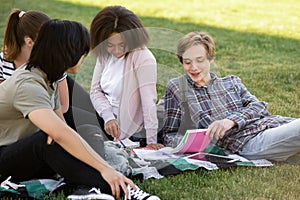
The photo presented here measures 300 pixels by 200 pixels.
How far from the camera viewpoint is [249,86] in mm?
4262

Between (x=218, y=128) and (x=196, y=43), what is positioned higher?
(x=196, y=43)

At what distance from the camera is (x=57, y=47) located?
233 cm

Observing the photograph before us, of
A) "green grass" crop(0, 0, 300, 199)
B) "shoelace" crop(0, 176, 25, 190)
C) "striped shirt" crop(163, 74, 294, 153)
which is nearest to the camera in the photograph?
A: "shoelace" crop(0, 176, 25, 190)

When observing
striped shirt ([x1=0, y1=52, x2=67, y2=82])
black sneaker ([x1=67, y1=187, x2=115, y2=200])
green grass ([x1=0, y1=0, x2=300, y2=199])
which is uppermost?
striped shirt ([x1=0, y1=52, x2=67, y2=82])

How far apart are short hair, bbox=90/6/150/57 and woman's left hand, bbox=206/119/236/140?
1.80 ft

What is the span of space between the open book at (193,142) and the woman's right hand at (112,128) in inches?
12.8

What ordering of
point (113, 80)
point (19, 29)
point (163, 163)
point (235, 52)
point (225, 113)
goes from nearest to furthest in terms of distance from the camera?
point (163, 163) → point (19, 29) → point (225, 113) → point (113, 80) → point (235, 52)

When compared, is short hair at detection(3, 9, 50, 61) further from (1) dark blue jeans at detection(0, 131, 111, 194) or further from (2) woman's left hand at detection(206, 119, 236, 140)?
(2) woman's left hand at detection(206, 119, 236, 140)

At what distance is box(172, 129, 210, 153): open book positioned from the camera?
9.21 ft

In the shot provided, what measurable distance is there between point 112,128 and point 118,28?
49 cm

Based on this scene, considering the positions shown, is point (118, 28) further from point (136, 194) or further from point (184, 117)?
point (136, 194)

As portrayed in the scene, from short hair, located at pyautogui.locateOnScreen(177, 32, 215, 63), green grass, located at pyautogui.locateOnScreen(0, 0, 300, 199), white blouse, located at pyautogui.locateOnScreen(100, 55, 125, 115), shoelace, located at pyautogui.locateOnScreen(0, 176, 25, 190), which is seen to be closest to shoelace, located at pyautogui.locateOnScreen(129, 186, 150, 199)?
green grass, located at pyautogui.locateOnScreen(0, 0, 300, 199)

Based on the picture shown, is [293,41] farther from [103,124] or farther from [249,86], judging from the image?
[103,124]

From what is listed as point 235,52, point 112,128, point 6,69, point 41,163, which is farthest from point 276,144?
point 235,52
